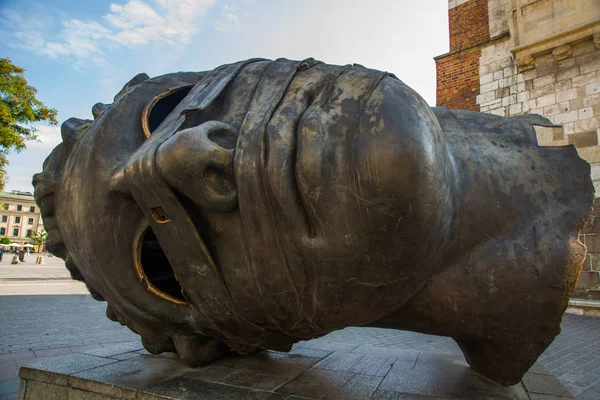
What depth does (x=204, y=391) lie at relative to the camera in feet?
5.60

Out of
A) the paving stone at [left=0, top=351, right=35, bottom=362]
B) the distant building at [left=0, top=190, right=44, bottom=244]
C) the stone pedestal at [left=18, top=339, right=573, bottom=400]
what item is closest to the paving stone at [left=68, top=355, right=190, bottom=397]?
the stone pedestal at [left=18, top=339, right=573, bottom=400]

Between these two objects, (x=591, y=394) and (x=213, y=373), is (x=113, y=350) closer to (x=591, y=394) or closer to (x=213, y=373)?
(x=213, y=373)

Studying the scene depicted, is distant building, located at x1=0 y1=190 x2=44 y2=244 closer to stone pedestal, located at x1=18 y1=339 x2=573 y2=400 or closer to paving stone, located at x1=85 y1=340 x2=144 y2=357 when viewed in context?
paving stone, located at x1=85 y1=340 x2=144 y2=357

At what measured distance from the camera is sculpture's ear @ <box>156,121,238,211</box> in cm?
124

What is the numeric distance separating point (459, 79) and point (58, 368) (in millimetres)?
9549

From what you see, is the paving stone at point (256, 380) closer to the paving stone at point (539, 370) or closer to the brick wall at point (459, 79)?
the paving stone at point (539, 370)

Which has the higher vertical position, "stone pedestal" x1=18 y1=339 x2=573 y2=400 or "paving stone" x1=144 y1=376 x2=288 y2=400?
"paving stone" x1=144 y1=376 x2=288 y2=400

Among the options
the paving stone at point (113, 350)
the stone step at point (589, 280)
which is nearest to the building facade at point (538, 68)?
the stone step at point (589, 280)

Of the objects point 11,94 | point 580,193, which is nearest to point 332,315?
point 580,193

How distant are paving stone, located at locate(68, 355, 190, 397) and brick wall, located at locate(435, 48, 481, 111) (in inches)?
340

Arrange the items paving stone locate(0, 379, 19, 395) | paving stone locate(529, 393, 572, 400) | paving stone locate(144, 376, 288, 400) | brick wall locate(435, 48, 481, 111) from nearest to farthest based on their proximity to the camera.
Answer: paving stone locate(144, 376, 288, 400), paving stone locate(529, 393, 572, 400), paving stone locate(0, 379, 19, 395), brick wall locate(435, 48, 481, 111)

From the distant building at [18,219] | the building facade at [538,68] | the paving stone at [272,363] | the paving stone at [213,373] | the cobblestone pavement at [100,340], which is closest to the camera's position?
the paving stone at [213,373]

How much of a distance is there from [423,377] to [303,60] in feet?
5.19

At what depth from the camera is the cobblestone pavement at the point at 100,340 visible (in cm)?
322
